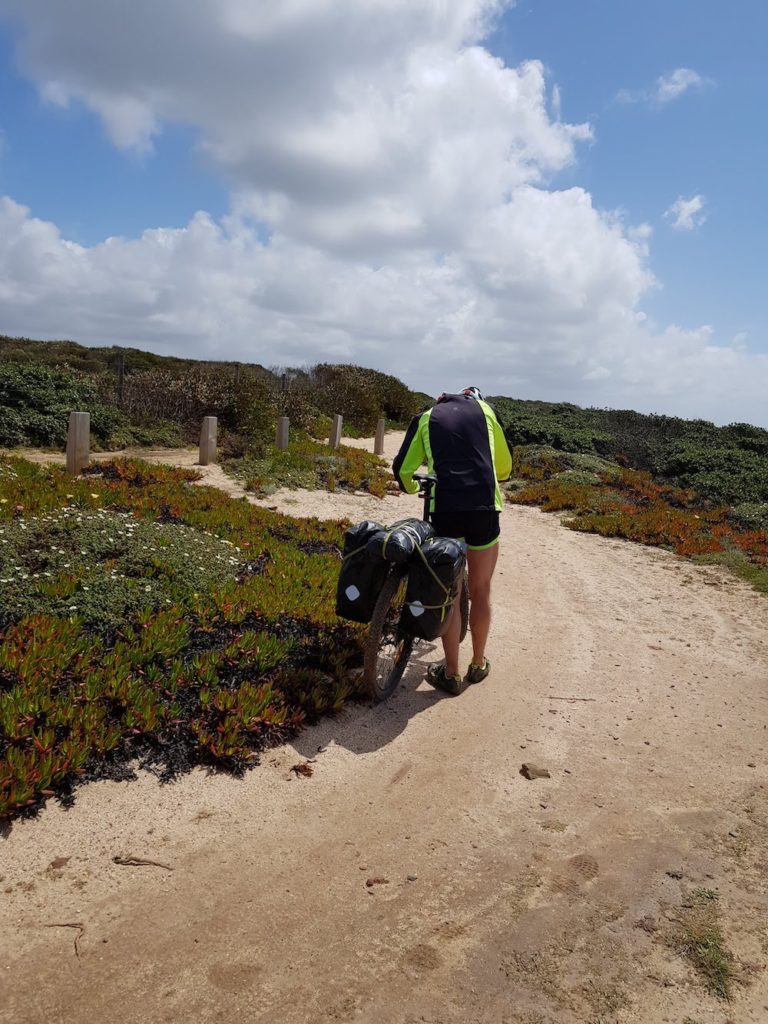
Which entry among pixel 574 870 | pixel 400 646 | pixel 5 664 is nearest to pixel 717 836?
pixel 574 870

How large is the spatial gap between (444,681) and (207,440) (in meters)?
9.33

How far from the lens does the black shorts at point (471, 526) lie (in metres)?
4.33

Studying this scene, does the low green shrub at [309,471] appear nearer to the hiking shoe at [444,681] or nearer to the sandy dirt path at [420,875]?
the hiking shoe at [444,681]


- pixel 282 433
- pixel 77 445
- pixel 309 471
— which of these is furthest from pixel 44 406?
pixel 309 471

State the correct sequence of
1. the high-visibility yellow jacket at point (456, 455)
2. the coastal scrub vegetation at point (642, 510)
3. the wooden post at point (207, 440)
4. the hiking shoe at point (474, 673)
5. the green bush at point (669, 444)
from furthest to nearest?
the green bush at point (669, 444), the wooden post at point (207, 440), the coastal scrub vegetation at point (642, 510), the hiking shoe at point (474, 673), the high-visibility yellow jacket at point (456, 455)

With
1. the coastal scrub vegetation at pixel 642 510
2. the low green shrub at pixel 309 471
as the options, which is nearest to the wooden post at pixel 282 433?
the low green shrub at pixel 309 471

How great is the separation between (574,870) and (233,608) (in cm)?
311

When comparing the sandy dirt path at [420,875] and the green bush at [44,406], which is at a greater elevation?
the green bush at [44,406]

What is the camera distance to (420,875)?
2.94m

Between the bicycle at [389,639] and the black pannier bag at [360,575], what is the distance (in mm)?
58

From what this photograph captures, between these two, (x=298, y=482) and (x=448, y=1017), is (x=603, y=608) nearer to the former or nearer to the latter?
(x=448, y=1017)

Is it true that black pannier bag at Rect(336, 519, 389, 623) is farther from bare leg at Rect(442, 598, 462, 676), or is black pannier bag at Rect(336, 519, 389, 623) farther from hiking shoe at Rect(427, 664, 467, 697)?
hiking shoe at Rect(427, 664, 467, 697)

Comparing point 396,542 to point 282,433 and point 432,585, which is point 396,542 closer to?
point 432,585

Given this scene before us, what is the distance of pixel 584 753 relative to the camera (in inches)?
163
